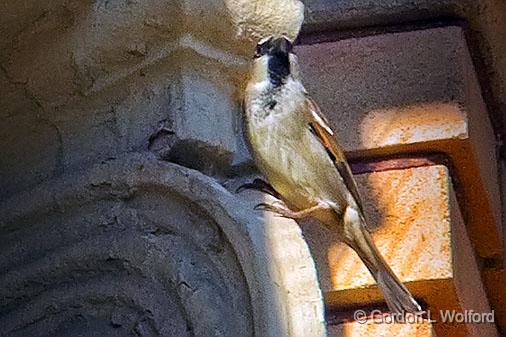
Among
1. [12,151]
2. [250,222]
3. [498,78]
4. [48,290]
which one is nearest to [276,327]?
[250,222]

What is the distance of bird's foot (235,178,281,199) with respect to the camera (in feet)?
4.94

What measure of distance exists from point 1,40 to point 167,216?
8.4 inches

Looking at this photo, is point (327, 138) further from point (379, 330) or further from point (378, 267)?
point (379, 330)

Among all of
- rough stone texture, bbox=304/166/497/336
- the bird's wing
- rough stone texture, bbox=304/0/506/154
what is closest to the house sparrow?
the bird's wing

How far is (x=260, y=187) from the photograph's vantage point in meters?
1.53

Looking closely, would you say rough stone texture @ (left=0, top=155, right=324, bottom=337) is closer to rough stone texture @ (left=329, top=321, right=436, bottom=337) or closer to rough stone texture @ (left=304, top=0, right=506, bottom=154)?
rough stone texture @ (left=329, top=321, right=436, bottom=337)

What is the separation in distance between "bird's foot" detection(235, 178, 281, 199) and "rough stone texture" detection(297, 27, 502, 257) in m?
0.31

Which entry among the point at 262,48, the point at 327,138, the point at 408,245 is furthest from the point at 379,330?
the point at 262,48

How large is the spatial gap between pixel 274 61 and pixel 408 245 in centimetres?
28

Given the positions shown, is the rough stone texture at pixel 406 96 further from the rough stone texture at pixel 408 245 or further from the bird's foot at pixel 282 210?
the bird's foot at pixel 282 210

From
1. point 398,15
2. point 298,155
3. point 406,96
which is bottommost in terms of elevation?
point 298,155

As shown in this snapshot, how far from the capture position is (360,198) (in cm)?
173

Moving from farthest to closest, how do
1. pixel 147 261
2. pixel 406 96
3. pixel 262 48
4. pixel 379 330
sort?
pixel 406 96, pixel 379 330, pixel 262 48, pixel 147 261

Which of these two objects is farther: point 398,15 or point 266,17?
point 398,15
